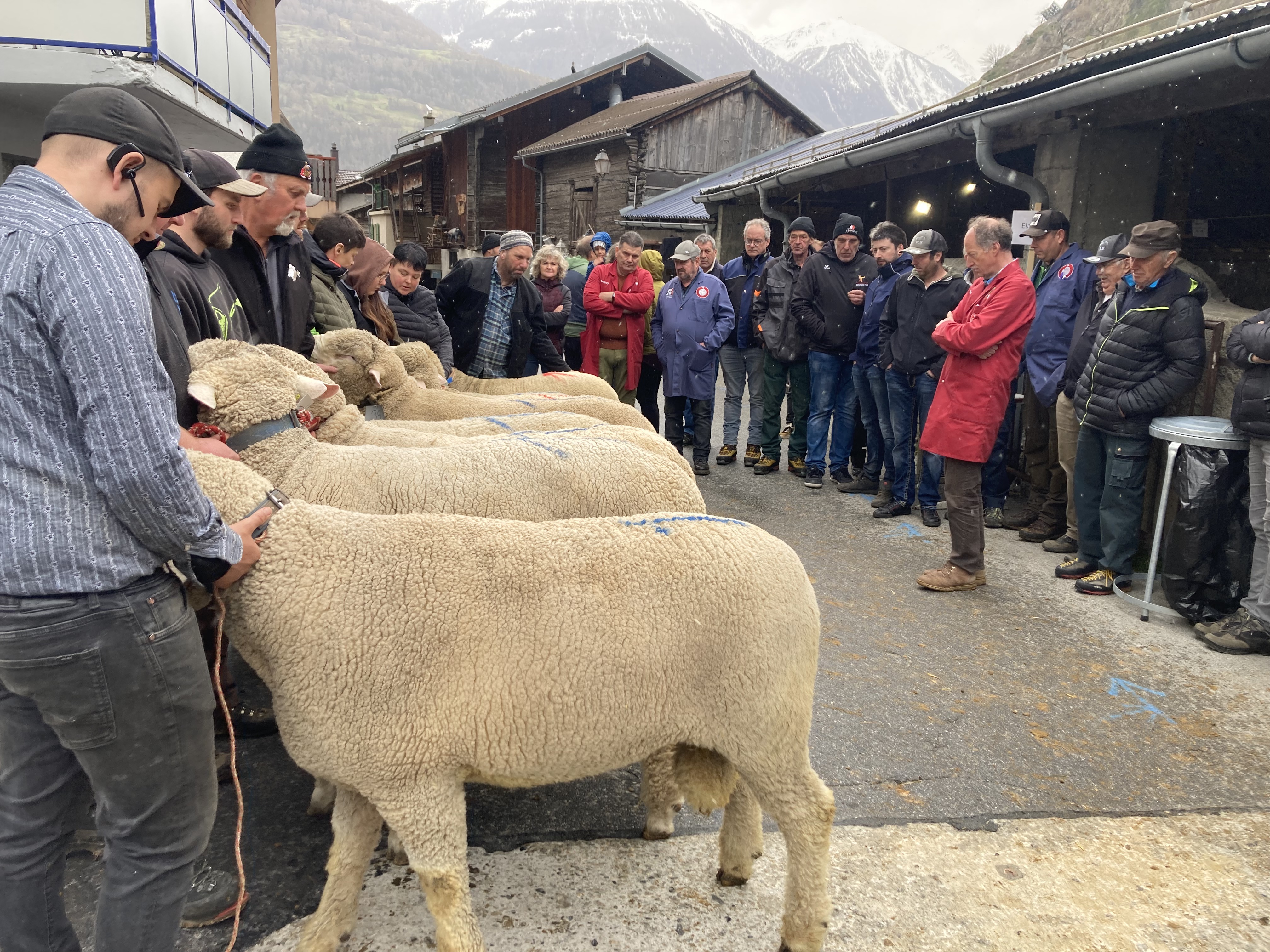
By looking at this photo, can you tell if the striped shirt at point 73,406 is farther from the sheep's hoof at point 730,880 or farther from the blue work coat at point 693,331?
the blue work coat at point 693,331

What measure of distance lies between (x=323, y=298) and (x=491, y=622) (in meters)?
3.33

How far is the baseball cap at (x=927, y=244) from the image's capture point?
6336 mm

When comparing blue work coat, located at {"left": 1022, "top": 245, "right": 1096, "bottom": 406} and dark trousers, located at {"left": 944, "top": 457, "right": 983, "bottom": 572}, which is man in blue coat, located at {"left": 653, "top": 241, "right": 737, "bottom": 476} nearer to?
blue work coat, located at {"left": 1022, "top": 245, "right": 1096, "bottom": 406}

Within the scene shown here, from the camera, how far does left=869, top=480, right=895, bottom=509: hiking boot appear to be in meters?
7.05

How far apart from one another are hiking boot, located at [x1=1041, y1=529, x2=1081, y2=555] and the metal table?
910 millimetres

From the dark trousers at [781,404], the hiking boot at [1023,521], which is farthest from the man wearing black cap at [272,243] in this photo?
the hiking boot at [1023,521]

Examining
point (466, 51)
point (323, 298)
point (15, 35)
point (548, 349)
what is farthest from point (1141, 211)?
point (466, 51)

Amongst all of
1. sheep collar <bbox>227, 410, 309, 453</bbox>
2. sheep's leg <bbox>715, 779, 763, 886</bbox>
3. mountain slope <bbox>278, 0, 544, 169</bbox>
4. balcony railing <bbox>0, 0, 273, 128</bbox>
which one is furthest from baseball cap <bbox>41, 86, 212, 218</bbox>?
mountain slope <bbox>278, 0, 544, 169</bbox>

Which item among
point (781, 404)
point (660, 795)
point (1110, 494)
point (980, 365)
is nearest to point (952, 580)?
point (1110, 494)

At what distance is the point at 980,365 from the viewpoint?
5.37 meters

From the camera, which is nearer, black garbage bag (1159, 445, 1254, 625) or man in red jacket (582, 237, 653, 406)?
black garbage bag (1159, 445, 1254, 625)

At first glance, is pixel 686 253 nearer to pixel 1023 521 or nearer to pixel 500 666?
pixel 1023 521

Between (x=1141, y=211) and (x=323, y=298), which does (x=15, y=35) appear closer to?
(x=323, y=298)

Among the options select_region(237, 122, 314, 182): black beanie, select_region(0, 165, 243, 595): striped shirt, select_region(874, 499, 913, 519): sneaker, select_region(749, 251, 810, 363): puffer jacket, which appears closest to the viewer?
select_region(0, 165, 243, 595): striped shirt
